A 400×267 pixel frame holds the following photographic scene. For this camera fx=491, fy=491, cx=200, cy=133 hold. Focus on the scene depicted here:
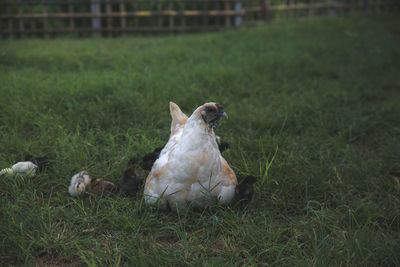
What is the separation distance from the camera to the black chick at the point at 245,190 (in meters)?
3.04

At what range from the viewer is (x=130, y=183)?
3180 mm

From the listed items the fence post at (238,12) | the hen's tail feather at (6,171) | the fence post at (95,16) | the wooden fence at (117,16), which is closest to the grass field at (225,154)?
the hen's tail feather at (6,171)

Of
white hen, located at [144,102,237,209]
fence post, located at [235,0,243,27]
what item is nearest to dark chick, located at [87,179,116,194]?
white hen, located at [144,102,237,209]

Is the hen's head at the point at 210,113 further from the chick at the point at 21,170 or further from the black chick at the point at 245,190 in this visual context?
the chick at the point at 21,170

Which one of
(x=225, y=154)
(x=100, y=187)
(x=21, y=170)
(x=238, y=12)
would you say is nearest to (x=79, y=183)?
(x=100, y=187)

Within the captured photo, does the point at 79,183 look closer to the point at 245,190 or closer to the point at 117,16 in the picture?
the point at 245,190

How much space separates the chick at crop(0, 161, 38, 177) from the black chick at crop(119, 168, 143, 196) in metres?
0.64

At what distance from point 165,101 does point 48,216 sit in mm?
2510

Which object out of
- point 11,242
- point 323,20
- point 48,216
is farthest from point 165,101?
point 323,20

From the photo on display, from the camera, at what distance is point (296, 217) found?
3031 millimetres

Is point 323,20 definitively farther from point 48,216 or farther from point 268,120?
point 48,216

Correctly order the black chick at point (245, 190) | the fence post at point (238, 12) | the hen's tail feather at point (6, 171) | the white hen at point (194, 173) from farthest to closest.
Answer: the fence post at point (238, 12)
the hen's tail feather at point (6, 171)
the black chick at point (245, 190)
the white hen at point (194, 173)

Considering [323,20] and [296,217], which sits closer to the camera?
[296,217]

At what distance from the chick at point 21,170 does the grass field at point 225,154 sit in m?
0.06
